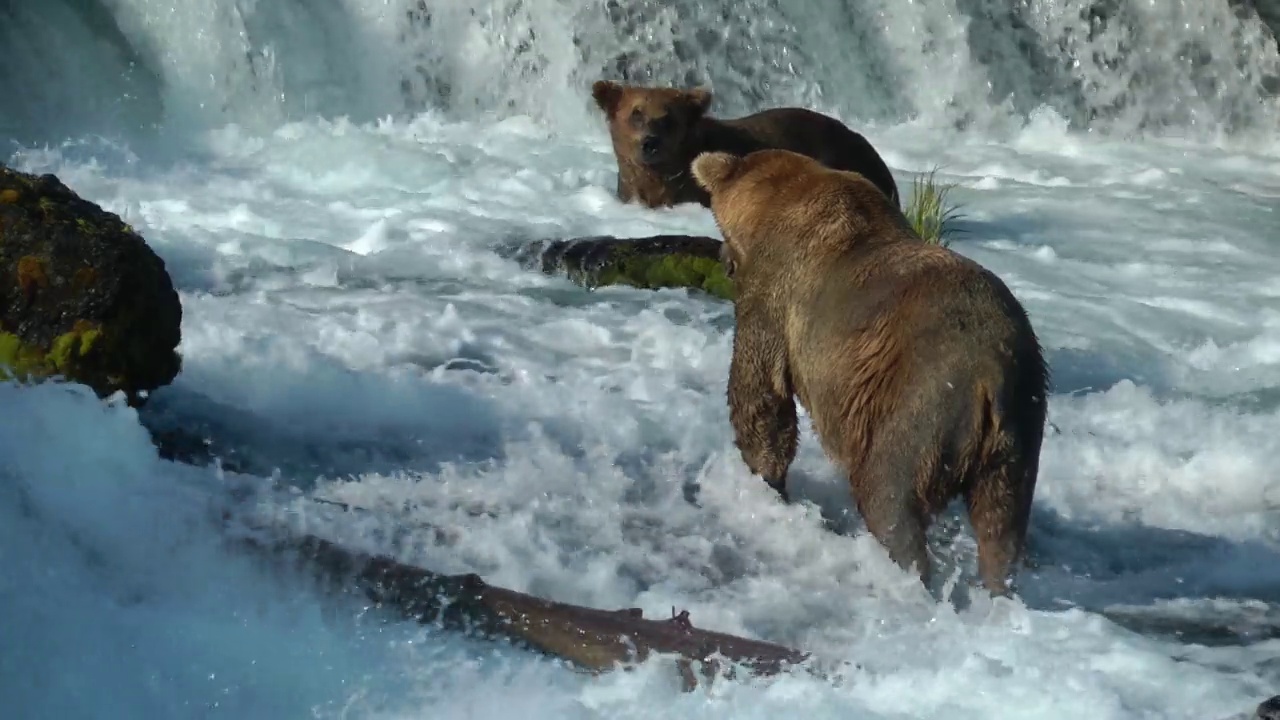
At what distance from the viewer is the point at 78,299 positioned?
534 cm

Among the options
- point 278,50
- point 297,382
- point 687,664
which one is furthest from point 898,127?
point 687,664

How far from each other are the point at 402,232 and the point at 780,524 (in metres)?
4.93

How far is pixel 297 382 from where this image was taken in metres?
6.34

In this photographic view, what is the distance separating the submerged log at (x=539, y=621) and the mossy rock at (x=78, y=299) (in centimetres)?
138

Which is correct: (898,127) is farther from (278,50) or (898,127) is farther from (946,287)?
(946,287)

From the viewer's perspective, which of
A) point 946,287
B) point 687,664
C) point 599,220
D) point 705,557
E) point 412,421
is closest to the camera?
point 687,664

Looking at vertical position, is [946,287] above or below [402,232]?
above

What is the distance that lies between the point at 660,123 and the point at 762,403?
4.86 metres

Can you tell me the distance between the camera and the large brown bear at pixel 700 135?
Answer: 1018 cm

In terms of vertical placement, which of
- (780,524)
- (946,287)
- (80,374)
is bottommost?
(780,524)

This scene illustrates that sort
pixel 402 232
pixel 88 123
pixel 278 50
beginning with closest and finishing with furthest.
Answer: pixel 402 232, pixel 88 123, pixel 278 50

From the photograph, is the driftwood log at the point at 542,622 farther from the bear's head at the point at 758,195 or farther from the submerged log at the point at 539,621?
the bear's head at the point at 758,195

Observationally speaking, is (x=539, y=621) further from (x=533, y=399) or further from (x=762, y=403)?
(x=533, y=399)

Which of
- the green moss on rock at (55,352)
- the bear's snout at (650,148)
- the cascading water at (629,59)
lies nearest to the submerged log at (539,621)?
the green moss on rock at (55,352)
